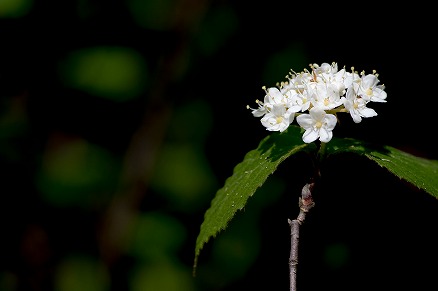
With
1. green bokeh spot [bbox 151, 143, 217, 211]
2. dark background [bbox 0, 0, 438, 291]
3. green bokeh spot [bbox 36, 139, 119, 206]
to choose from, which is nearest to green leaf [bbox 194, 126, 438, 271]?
dark background [bbox 0, 0, 438, 291]

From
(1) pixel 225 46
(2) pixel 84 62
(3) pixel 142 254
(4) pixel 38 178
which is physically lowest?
(3) pixel 142 254

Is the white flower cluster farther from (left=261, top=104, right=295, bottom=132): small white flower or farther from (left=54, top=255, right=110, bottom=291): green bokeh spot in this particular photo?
(left=54, top=255, right=110, bottom=291): green bokeh spot

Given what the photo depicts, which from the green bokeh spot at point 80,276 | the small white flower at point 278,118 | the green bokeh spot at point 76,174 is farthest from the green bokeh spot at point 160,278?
the small white flower at point 278,118

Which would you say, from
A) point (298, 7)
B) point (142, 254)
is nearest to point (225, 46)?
point (298, 7)

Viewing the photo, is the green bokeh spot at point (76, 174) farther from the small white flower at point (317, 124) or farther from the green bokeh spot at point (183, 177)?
the small white flower at point (317, 124)

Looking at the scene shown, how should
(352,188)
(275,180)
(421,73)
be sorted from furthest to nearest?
1. (275,180)
2. (421,73)
3. (352,188)

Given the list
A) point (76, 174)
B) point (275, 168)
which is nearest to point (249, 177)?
point (275, 168)

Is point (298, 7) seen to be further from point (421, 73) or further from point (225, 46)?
point (421, 73)
